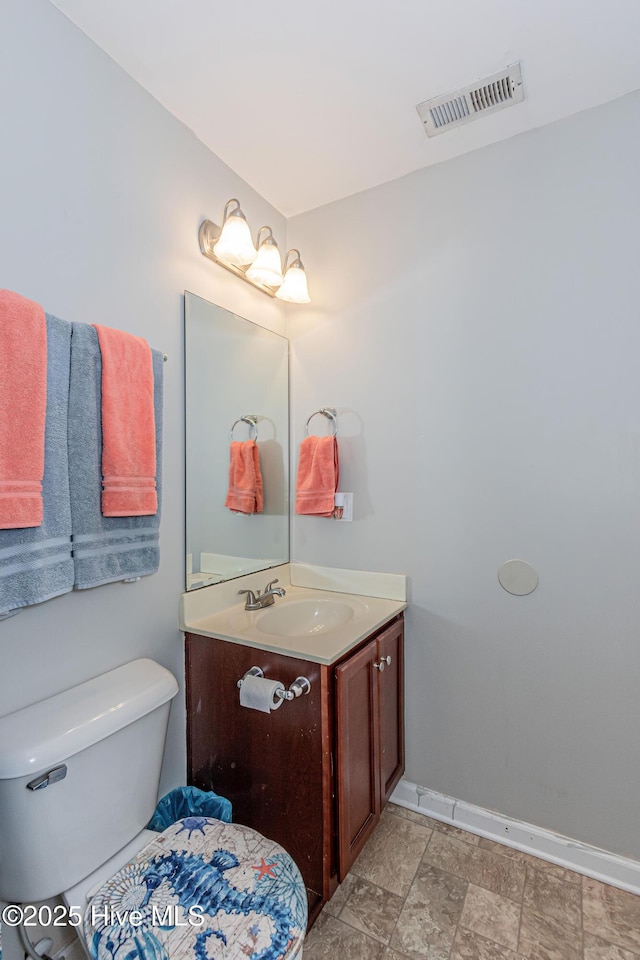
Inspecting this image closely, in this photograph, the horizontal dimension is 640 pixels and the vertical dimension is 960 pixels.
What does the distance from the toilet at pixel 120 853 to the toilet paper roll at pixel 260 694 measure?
0.24 m

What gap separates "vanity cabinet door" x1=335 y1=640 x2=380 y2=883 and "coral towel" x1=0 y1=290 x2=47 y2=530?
0.90 metres

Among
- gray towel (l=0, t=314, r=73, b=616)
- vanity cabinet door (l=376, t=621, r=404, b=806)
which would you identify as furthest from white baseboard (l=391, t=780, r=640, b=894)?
gray towel (l=0, t=314, r=73, b=616)

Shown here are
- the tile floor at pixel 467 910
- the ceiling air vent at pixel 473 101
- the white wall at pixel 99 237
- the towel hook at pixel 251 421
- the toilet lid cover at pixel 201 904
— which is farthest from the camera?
the towel hook at pixel 251 421

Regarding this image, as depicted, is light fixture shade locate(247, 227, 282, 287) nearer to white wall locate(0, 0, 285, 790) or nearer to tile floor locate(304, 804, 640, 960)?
white wall locate(0, 0, 285, 790)

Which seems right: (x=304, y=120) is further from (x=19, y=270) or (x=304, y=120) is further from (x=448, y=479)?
(x=448, y=479)

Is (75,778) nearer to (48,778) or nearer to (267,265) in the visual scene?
(48,778)

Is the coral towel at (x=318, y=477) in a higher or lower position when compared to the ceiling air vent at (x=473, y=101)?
lower

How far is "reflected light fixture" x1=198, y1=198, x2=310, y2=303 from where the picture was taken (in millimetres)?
1606

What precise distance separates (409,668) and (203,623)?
0.83m

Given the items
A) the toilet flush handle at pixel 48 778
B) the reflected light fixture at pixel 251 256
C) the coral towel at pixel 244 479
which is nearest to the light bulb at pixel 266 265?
the reflected light fixture at pixel 251 256

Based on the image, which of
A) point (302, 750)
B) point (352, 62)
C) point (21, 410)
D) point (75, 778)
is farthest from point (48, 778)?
point (352, 62)

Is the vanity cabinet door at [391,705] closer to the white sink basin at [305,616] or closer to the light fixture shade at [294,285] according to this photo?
the white sink basin at [305,616]

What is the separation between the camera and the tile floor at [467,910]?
4.11 feet

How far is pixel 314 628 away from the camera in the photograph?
70.2 inches
